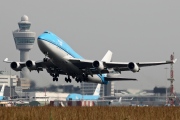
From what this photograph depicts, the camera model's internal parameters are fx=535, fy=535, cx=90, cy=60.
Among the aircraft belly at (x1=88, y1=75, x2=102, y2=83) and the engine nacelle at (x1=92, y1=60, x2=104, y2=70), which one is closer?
the engine nacelle at (x1=92, y1=60, x2=104, y2=70)

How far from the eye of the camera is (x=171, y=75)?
152375 mm

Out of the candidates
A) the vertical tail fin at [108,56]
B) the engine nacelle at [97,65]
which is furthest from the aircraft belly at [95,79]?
the vertical tail fin at [108,56]

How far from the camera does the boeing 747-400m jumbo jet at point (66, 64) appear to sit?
238ft

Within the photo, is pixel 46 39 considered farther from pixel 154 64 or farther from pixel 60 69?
pixel 154 64

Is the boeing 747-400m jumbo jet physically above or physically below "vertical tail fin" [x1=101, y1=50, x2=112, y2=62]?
below

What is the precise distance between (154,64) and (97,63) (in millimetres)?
10058

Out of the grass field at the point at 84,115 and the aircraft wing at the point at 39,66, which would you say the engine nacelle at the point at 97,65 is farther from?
the grass field at the point at 84,115

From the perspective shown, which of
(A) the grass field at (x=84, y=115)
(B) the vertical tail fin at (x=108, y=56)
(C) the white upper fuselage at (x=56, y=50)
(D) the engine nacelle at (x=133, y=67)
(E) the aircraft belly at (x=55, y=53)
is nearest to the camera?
(A) the grass field at (x=84, y=115)

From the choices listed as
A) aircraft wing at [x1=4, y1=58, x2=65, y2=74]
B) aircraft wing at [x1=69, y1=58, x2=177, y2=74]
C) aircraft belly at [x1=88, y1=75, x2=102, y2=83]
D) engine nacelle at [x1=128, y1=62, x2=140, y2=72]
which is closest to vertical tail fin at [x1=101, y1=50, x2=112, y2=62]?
aircraft belly at [x1=88, y1=75, x2=102, y2=83]

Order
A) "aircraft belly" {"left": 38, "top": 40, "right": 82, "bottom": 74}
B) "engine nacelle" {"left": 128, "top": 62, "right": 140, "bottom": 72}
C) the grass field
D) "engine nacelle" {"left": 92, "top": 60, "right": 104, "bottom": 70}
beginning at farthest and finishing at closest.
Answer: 1. "engine nacelle" {"left": 128, "top": 62, "right": 140, "bottom": 72}
2. "engine nacelle" {"left": 92, "top": 60, "right": 104, "bottom": 70}
3. "aircraft belly" {"left": 38, "top": 40, "right": 82, "bottom": 74}
4. the grass field

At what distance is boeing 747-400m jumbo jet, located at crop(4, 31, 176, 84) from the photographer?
238 feet

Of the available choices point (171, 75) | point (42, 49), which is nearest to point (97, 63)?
point (42, 49)

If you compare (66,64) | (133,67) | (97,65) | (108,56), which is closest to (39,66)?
(66,64)

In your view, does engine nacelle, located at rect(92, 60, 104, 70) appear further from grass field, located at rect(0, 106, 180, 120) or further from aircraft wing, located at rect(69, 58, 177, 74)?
grass field, located at rect(0, 106, 180, 120)
